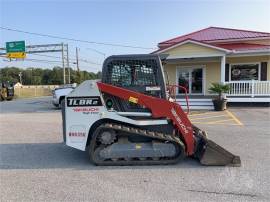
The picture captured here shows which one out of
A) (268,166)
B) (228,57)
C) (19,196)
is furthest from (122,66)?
(228,57)

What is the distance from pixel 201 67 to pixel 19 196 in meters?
17.2

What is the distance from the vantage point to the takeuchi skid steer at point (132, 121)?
205 inches

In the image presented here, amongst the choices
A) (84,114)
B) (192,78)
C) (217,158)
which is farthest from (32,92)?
(217,158)

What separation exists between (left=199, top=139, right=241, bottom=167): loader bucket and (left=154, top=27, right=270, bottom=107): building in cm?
1191

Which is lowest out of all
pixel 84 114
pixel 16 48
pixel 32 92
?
pixel 32 92

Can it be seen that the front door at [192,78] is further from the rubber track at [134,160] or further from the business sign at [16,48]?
the business sign at [16,48]

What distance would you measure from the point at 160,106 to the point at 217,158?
1509mm

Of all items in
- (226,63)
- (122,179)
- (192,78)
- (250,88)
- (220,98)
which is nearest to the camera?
(122,179)

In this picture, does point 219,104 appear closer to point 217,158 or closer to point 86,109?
point 217,158

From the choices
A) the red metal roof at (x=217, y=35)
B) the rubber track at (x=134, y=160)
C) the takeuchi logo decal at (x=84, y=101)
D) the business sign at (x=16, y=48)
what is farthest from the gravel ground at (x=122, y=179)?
the business sign at (x=16, y=48)

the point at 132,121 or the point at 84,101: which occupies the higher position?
the point at 84,101

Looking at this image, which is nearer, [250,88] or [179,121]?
[179,121]

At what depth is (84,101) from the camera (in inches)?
208

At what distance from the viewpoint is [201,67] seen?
1933 cm
